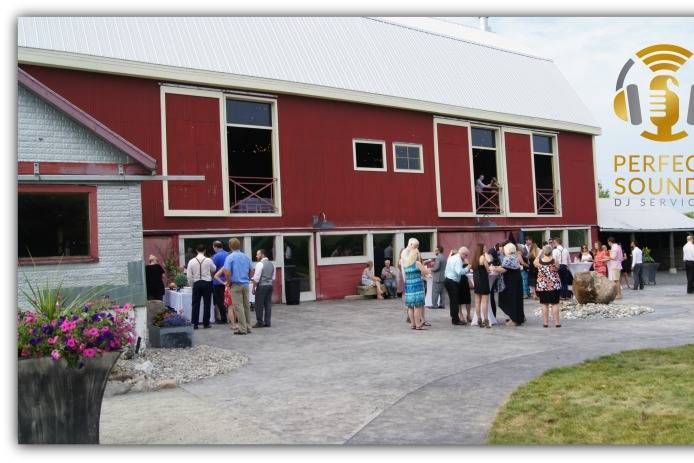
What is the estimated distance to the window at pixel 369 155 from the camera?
62.5 feet

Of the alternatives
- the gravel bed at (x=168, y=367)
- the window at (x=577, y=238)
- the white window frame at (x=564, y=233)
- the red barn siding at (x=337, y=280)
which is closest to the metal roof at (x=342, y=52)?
the white window frame at (x=564, y=233)

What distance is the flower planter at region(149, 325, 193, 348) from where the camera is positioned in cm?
1040

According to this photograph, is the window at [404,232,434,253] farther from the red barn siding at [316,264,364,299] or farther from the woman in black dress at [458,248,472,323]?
the woman in black dress at [458,248,472,323]

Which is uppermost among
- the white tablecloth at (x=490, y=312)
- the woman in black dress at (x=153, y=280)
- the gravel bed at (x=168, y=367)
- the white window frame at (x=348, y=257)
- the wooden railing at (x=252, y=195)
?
the wooden railing at (x=252, y=195)

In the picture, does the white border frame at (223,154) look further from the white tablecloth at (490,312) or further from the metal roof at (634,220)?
the metal roof at (634,220)

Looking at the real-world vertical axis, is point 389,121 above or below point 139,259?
above

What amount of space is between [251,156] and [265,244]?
2289 mm

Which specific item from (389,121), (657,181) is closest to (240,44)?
(389,121)

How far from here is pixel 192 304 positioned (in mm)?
12719

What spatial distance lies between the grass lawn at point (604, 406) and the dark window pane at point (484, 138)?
14.0 metres

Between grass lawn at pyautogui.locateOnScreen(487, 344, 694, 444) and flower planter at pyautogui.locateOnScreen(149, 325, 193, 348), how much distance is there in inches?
214

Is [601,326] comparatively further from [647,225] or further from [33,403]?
[647,225]

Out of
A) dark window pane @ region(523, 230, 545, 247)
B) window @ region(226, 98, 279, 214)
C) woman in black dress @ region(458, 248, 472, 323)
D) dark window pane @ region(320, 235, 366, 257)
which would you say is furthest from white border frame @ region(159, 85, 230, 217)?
dark window pane @ region(523, 230, 545, 247)

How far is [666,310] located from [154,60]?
12.4m
